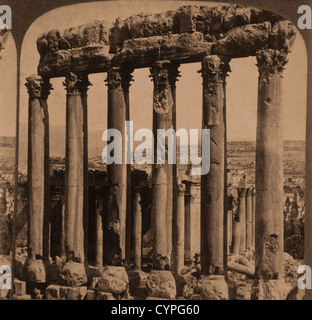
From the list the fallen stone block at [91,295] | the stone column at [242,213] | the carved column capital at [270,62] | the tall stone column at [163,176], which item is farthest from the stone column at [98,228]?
the carved column capital at [270,62]

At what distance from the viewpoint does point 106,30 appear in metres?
14.1

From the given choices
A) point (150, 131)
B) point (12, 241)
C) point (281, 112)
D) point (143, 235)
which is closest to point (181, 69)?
point (150, 131)

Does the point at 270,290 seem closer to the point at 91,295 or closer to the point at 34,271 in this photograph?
the point at 91,295

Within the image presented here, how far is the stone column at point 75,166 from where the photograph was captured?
46.2 ft

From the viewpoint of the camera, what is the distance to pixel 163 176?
44.6 ft

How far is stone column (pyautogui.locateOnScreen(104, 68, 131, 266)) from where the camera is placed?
45.3 ft

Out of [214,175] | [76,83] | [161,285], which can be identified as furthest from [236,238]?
[76,83]

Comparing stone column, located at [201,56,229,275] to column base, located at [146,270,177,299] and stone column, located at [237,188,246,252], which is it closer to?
stone column, located at [237,188,246,252]

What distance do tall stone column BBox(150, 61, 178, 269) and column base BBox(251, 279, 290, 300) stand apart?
1.84 meters

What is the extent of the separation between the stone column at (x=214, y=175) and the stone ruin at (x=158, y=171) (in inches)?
0.8

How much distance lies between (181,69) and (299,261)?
14.5 ft

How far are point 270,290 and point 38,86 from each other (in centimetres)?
616

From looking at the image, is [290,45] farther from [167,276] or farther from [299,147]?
[167,276]

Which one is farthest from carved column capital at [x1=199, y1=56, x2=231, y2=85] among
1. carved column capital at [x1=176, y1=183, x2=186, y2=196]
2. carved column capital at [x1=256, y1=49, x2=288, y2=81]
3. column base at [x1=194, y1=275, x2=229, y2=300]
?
column base at [x1=194, y1=275, x2=229, y2=300]
